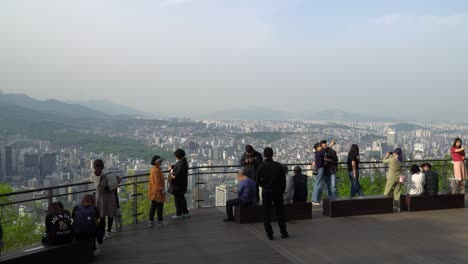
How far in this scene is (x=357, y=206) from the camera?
12.1m

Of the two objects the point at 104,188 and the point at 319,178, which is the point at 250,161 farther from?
the point at 104,188

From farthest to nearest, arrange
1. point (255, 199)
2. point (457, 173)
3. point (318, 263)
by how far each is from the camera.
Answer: point (457, 173) < point (255, 199) < point (318, 263)

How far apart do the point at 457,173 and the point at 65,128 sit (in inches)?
3780

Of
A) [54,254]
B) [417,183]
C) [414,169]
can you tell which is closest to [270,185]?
[54,254]

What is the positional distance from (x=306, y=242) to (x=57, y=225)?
4602 millimetres

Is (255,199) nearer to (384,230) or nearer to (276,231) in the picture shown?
(276,231)

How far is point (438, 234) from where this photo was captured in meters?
9.91

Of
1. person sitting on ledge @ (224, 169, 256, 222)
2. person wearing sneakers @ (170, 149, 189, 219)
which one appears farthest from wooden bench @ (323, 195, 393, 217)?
person wearing sneakers @ (170, 149, 189, 219)

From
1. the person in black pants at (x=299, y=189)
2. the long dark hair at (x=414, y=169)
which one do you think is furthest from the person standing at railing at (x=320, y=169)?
the long dark hair at (x=414, y=169)

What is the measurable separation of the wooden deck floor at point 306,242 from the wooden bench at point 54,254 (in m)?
0.38

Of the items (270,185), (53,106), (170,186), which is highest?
(53,106)

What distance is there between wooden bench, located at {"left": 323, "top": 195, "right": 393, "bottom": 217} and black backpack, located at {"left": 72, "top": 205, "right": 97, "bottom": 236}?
6105 millimetres

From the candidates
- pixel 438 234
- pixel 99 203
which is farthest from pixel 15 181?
pixel 438 234

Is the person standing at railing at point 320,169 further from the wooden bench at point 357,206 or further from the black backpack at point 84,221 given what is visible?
the black backpack at point 84,221
